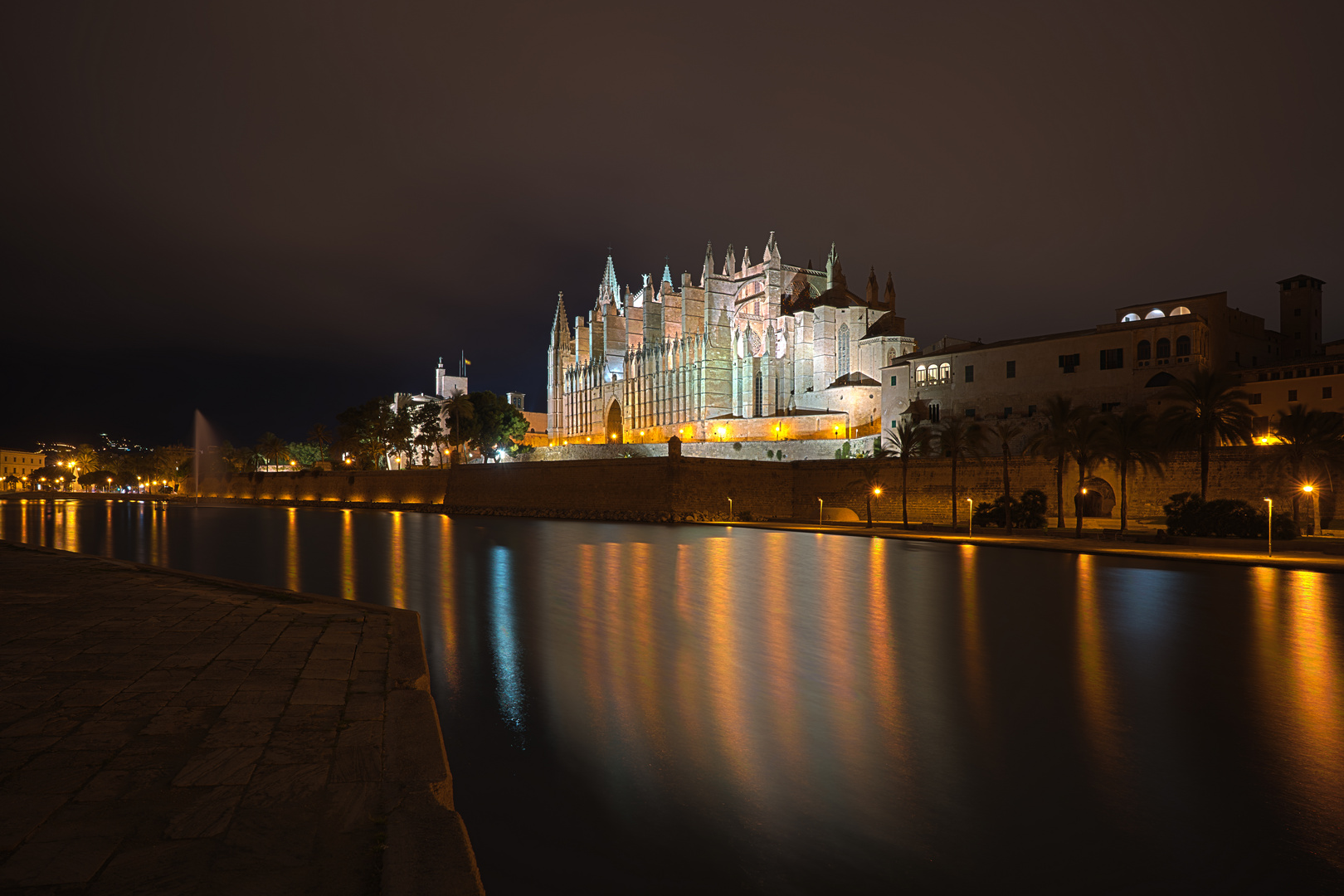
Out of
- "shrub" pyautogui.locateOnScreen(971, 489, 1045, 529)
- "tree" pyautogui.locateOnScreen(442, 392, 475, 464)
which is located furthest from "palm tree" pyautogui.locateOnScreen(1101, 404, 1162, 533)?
"tree" pyautogui.locateOnScreen(442, 392, 475, 464)

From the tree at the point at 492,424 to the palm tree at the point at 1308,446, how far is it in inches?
2211

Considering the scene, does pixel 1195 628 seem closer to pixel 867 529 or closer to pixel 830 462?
pixel 867 529

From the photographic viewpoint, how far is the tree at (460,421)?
65875 millimetres

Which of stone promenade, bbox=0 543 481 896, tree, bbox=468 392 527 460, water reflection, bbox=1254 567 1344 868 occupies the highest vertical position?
tree, bbox=468 392 527 460

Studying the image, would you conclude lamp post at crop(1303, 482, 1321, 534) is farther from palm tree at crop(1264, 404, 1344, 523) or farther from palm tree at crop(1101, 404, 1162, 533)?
palm tree at crop(1101, 404, 1162, 533)

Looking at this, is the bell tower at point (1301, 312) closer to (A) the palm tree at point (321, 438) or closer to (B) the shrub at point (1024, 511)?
(B) the shrub at point (1024, 511)

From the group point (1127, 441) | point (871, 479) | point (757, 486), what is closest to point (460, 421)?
point (757, 486)

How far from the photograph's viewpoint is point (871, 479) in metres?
38.9

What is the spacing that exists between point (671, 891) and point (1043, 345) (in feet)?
145

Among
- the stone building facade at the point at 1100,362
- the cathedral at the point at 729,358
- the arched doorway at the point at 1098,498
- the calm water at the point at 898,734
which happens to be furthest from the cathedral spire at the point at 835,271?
the calm water at the point at 898,734

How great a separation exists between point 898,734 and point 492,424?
6490 cm

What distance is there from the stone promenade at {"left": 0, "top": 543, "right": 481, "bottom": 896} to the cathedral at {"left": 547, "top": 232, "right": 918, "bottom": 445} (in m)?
50.1

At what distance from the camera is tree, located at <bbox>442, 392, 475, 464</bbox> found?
65875mm

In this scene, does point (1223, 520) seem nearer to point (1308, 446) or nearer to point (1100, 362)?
point (1308, 446)
